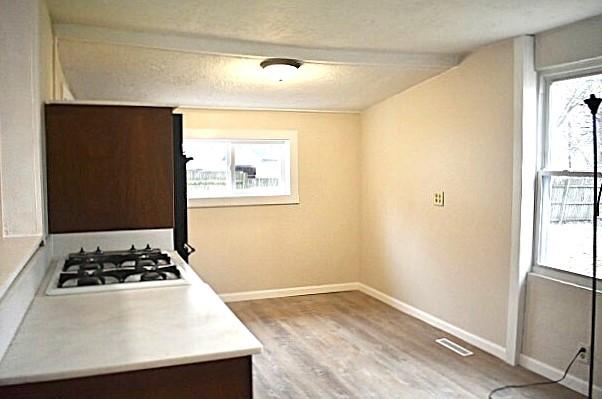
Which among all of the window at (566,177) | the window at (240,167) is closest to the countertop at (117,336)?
the window at (566,177)

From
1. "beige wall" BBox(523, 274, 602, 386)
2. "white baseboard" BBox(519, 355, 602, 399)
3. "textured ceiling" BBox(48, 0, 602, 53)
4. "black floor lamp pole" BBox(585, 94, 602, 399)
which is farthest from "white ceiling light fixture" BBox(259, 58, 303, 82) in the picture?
"white baseboard" BBox(519, 355, 602, 399)

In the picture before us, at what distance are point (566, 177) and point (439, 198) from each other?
117 centimetres

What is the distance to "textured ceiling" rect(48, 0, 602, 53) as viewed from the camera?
2740 millimetres

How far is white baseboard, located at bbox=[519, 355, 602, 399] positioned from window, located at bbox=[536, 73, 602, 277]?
0.63 meters

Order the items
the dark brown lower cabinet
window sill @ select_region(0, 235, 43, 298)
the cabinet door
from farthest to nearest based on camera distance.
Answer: the cabinet door → window sill @ select_region(0, 235, 43, 298) → the dark brown lower cabinet

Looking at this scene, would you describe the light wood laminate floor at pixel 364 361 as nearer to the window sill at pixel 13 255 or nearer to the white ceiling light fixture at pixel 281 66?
the window sill at pixel 13 255

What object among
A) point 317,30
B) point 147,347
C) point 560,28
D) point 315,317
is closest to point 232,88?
point 317,30

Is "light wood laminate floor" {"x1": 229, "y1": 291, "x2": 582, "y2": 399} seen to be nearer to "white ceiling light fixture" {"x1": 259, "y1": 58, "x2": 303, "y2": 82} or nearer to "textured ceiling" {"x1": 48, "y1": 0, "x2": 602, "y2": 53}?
"white ceiling light fixture" {"x1": 259, "y1": 58, "x2": 303, "y2": 82}

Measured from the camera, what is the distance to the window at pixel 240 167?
5.23 m

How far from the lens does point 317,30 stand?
3.23m

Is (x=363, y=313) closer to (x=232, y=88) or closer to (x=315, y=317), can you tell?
(x=315, y=317)

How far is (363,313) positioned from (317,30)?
2.76 meters

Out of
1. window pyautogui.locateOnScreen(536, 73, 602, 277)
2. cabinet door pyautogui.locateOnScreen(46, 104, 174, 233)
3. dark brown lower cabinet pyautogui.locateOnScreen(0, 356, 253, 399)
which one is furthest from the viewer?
window pyautogui.locateOnScreen(536, 73, 602, 277)

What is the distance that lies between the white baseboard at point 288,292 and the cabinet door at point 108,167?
9.30ft
